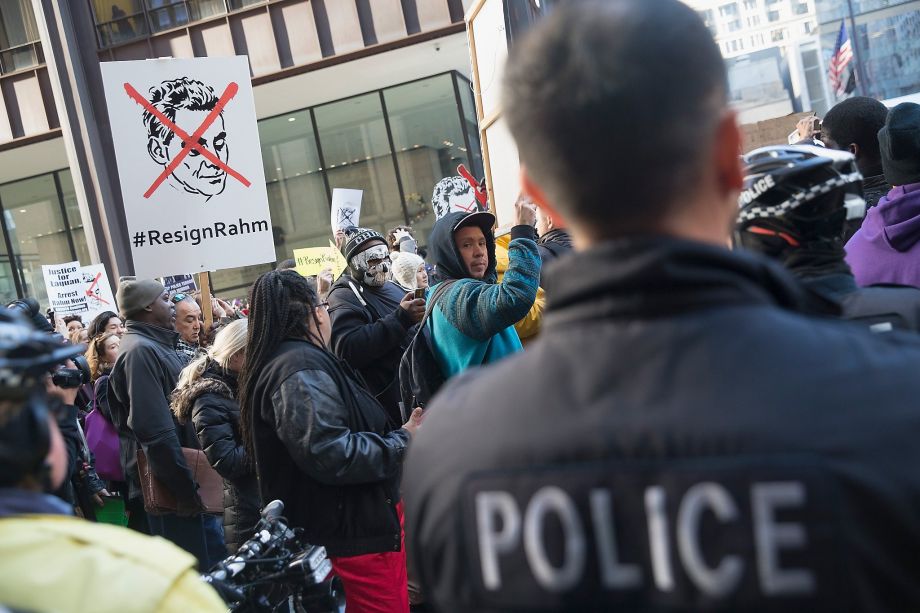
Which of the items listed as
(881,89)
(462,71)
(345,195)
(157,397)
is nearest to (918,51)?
(881,89)

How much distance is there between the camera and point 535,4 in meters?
5.12

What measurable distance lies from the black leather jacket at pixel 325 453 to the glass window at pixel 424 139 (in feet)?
46.8

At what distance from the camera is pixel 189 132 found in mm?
6500

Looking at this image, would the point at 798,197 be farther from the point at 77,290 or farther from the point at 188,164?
the point at 77,290

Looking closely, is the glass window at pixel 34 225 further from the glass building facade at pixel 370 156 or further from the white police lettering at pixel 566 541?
the white police lettering at pixel 566 541

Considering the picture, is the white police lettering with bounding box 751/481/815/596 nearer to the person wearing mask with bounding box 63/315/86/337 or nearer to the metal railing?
the person wearing mask with bounding box 63/315/86/337

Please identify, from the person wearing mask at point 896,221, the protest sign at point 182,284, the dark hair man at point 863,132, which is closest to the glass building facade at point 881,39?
the protest sign at point 182,284

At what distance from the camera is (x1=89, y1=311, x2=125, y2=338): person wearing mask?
23.8 feet

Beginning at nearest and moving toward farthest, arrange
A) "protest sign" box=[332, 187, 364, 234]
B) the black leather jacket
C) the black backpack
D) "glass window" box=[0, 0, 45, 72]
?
the black leather jacket → the black backpack → "protest sign" box=[332, 187, 364, 234] → "glass window" box=[0, 0, 45, 72]

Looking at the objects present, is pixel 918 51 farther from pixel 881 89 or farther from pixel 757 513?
pixel 757 513

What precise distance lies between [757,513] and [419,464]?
0.46 meters

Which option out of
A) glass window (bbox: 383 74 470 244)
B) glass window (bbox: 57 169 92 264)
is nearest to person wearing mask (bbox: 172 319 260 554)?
glass window (bbox: 383 74 470 244)

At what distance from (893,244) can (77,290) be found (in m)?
11.4

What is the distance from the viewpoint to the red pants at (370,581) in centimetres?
369
